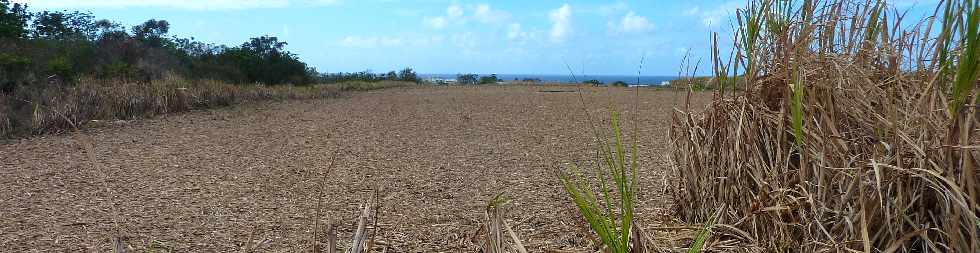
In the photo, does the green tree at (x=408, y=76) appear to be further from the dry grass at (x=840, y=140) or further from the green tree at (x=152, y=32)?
the dry grass at (x=840, y=140)

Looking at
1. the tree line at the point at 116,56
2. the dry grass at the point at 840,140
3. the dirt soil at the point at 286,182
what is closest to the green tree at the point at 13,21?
the tree line at the point at 116,56

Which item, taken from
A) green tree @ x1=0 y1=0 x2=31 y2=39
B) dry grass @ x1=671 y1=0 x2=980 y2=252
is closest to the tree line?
green tree @ x1=0 y1=0 x2=31 y2=39

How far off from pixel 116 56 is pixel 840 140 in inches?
587

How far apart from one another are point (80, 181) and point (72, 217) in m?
1.17

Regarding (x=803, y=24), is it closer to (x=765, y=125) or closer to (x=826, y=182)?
(x=765, y=125)

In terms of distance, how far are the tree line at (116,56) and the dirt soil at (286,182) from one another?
9.13 ft

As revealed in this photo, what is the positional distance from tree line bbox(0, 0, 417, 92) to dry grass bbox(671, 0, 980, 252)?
912 centimetres

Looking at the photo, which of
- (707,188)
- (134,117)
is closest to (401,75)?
(134,117)

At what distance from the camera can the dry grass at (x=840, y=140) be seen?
2082 millimetres

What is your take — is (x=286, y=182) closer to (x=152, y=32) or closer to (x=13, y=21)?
(x=13, y=21)

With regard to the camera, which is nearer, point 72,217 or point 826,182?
point 826,182

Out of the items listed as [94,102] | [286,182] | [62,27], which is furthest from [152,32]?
[286,182]

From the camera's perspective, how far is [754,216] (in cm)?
261

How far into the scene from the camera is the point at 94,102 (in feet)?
28.9
